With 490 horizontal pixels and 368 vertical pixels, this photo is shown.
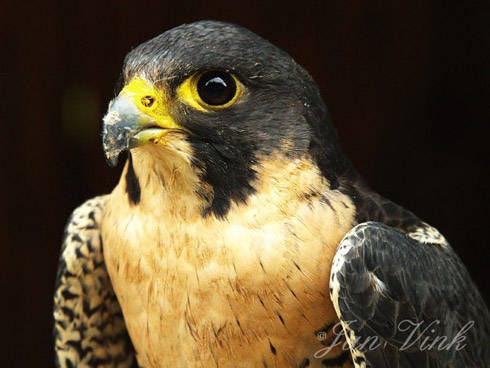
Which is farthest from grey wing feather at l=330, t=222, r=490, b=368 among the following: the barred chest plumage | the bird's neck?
the bird's neck

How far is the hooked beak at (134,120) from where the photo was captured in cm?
204

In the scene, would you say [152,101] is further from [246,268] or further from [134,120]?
[246,268]

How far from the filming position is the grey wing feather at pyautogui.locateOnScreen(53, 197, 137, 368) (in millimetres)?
2703

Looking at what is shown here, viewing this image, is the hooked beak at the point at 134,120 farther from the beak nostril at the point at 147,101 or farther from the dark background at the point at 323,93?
the dark background at the point at 323,93


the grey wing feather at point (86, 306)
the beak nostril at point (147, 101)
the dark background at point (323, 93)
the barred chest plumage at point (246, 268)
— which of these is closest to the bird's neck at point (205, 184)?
the barred chest plumage at point (246, 268)

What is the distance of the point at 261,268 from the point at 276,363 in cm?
32

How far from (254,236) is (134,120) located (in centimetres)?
51

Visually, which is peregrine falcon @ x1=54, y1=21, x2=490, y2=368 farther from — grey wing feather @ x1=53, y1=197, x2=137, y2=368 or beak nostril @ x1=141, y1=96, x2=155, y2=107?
grey wing feather @ x1=53, y1=197, x2=137, y2=368

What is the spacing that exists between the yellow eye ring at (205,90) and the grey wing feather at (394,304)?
0.59 metres

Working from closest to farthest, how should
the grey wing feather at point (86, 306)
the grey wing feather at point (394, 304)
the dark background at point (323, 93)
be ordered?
the grey wing feather at point (394, 304), the grey wing feather at point (86, 306), the dark background at point (323, 93)

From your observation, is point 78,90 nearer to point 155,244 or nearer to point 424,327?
point 155,244

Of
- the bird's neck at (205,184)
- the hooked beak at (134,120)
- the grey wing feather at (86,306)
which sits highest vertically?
the hooked beak at (134,120)

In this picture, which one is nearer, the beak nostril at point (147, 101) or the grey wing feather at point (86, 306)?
the beak nostril at point (147, 101)

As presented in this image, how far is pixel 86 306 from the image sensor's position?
8.95 ft
